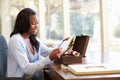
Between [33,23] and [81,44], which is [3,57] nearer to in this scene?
[33,23]

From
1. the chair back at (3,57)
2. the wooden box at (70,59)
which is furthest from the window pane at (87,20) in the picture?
the wooden box at (70,59)

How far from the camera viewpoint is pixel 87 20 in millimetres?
3119

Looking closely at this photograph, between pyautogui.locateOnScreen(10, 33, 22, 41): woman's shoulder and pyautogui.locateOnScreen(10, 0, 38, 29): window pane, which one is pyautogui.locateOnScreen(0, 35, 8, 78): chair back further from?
pyautogui.locateOnScreen(10, 0, 38, 29): window pane

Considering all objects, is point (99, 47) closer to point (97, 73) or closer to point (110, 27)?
point (110, 27)

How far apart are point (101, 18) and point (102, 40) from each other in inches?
11.6

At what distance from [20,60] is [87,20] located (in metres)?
1.70

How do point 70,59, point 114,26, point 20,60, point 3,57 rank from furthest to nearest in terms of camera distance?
point 114,26 → point 3,57 → point 20,60 → point 70,59

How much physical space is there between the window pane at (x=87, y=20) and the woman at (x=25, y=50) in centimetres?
124

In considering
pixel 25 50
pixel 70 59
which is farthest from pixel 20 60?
pixel 70 59

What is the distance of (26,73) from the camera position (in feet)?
5.40

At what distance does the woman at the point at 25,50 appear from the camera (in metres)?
1.60

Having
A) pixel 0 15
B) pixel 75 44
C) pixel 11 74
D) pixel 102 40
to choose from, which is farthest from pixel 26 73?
pixel 0 15

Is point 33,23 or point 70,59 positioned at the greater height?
point 33,23

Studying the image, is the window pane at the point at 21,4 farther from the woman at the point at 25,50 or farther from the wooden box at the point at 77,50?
the wooden box at the point at 77,50
